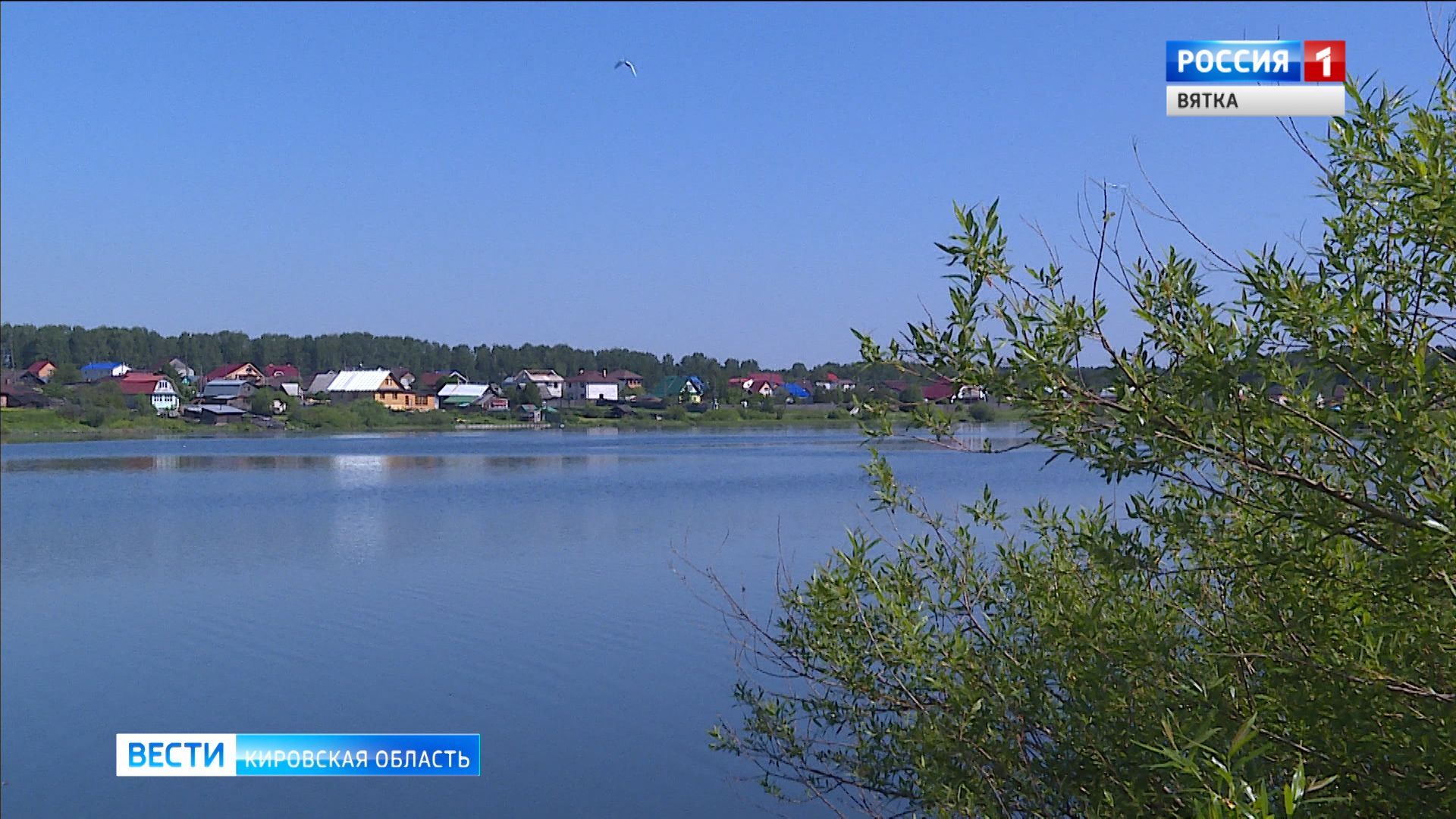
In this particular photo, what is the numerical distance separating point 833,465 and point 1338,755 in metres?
34.5

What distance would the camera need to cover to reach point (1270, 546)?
157 inches

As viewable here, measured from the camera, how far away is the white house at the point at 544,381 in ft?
345

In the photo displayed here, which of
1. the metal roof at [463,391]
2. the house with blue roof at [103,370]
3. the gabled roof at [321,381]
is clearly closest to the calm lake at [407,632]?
the gabled roof at [321,381]

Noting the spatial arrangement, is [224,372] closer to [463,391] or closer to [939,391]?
[463,391]

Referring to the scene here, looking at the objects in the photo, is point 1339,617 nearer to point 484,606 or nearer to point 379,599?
point 484,606

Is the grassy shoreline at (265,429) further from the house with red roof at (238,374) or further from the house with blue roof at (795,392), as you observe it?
the house with red roof at (238,374)

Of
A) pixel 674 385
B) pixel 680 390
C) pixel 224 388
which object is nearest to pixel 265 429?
pixel 224 388

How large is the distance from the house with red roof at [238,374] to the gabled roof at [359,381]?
557 centimetres

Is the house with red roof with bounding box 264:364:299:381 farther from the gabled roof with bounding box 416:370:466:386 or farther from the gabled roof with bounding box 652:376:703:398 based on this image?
the gabled roof with bounding box 652:376:703:398

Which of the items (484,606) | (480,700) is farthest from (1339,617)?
(484,606)

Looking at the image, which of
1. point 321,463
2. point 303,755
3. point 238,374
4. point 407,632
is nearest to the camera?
point 303,755

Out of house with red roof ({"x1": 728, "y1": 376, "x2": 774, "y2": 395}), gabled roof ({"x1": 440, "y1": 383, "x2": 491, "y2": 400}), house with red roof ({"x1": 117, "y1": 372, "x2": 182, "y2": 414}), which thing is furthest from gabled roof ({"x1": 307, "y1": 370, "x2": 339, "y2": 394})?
house with red roof ({"x1": 728, "y1": 376, "x2": 774, "y2": 395})

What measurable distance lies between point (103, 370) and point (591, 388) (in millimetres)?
38448

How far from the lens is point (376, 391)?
91250 millimetres
